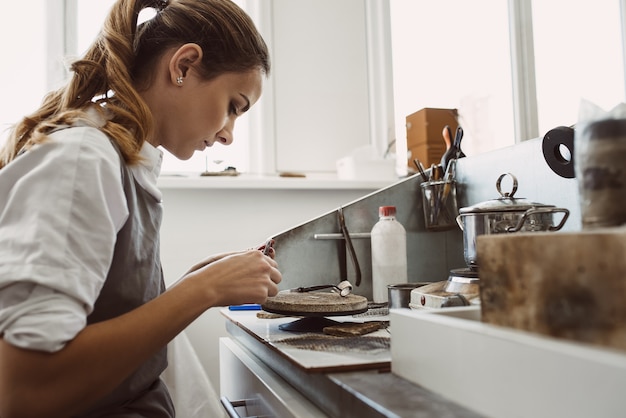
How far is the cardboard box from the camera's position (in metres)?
2.27

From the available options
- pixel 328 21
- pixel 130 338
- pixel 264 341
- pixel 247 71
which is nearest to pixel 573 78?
pixel 328 21

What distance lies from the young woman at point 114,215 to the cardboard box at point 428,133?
129 cm

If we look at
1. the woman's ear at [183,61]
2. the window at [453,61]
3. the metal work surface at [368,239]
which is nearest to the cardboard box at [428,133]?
the window at [453,61]

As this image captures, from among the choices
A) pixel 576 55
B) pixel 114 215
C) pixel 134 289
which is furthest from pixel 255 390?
pixel 576 55

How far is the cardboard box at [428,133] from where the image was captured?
2.27 m

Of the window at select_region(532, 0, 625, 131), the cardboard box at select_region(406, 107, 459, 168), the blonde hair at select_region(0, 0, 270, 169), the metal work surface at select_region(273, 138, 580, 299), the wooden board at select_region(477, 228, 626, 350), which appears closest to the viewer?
the wooden board at select_region(477, 228, 626, 350)

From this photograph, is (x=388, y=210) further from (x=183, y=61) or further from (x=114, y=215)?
(x=114, y=215)

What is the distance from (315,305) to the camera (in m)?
1.02

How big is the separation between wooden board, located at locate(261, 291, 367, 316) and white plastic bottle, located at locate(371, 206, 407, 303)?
1.22 feet

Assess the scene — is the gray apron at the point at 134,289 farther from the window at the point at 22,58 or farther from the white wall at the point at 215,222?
the window at the point at 22,58

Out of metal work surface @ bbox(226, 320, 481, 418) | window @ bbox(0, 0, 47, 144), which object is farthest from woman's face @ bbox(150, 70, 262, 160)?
window @ bbox(0, 0, 47, 144)

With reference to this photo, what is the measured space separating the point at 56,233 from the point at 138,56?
1.60 ft

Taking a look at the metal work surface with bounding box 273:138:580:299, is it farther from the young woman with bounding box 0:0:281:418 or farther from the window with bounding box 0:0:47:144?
the window with bounding box 0:0:47:144

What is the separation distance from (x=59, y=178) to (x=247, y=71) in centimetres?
48
